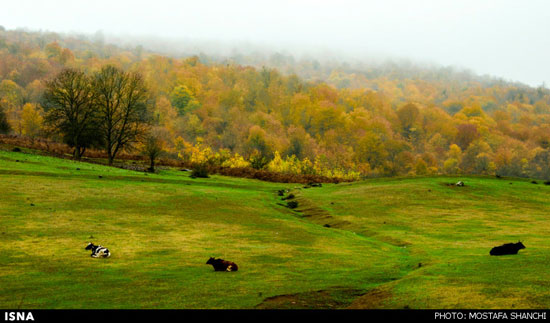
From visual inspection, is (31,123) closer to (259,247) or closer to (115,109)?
(115,109)

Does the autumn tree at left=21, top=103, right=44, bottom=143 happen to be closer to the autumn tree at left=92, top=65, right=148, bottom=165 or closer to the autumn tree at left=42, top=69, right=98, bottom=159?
the autumn tree at left=92, top=65, right=148, bottom=165

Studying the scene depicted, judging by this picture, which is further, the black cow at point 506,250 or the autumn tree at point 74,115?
the autumn tree at point 74,115

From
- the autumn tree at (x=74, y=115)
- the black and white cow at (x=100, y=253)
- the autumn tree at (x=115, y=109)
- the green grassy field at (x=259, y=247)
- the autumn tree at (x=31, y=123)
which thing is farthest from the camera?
the autumn tree at (x=31, y=123)

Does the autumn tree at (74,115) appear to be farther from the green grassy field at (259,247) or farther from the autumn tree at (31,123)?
the autumn tree at (31,123)

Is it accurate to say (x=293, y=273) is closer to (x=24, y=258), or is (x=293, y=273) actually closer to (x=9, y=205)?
(x=24, y=258)

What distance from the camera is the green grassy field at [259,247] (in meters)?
14.7

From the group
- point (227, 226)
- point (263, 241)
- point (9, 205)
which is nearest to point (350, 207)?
point (227, 226)

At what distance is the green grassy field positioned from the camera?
14.7 metres

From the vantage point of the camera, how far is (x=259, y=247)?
1009 inches

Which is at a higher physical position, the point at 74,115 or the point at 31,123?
the point at 74,115

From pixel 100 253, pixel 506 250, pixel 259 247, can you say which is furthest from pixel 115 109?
pixel 506 250

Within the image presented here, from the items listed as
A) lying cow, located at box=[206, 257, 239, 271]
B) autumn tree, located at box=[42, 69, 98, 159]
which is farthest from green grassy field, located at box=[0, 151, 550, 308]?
autumn tree, located at box=[42, 69, 98, 159]

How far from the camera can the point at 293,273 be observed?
18953mm

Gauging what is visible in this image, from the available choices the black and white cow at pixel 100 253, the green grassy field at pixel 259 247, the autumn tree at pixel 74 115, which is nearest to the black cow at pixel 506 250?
the green grassy field at pixel 259 247
